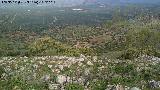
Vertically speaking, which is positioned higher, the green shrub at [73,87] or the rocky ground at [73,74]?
the rocky ground at [73,74]

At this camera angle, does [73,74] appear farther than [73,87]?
Yes

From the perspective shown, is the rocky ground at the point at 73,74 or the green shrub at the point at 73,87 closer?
the green shrub at the point at 73,87

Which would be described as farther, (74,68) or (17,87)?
(74,68)

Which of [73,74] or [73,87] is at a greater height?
[73,74]

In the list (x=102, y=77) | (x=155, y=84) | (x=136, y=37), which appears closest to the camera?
(x=155, y=84)

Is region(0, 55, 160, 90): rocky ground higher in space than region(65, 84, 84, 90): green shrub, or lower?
higher

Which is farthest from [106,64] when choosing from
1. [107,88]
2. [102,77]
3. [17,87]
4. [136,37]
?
[136,37]

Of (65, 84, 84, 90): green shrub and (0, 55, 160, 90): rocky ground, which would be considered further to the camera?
(0, 55, 160, 90): rocky ground

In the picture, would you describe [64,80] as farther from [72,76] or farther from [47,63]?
[47,63]
